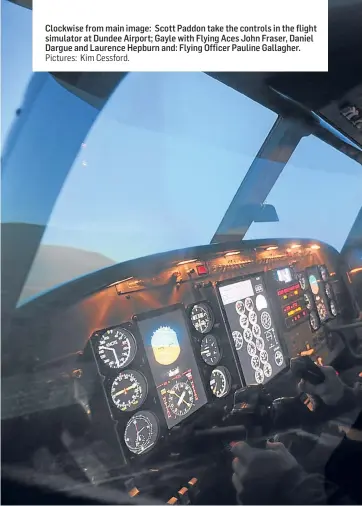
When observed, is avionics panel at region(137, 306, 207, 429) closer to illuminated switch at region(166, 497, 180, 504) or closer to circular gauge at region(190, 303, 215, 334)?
circular gauge at region(190, 303, 215, 334)

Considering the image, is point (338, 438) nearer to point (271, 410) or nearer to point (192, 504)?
point (271, 410)

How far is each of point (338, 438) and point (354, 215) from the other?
572mm

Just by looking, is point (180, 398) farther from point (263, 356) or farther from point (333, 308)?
point (333, 308)

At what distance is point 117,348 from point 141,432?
0.75 feet

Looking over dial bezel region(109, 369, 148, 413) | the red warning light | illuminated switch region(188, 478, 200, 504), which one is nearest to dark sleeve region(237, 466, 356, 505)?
illuminated switch region(188, 478, 200, 504)

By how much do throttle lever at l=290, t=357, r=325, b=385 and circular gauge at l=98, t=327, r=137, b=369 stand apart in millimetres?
445

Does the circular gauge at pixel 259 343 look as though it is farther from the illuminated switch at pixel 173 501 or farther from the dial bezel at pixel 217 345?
the illuminated switch at pixel 173 501

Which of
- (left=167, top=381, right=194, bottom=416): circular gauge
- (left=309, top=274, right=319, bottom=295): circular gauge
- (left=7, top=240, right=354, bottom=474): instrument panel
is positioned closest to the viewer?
(left=7, top=240, right=354, bottom=474): instrument panel

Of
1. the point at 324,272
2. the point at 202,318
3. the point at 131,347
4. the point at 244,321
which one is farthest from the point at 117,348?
the point at 324,272

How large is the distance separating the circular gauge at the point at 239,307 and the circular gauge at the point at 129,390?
0.36m

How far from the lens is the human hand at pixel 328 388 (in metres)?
1.09

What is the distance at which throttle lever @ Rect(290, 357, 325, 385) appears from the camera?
115cm

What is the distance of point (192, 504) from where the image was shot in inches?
37.6

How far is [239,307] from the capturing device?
4.24ft
